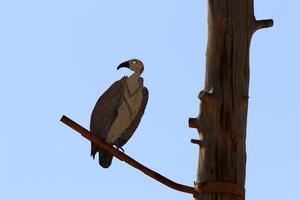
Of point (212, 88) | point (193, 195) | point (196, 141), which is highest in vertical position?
point (212, 88)

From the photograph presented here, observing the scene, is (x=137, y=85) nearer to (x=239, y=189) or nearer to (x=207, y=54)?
(x=207, y=54)

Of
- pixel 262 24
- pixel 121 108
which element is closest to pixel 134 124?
pixel 121 108

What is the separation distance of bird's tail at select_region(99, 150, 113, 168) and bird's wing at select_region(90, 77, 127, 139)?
9.3 inches

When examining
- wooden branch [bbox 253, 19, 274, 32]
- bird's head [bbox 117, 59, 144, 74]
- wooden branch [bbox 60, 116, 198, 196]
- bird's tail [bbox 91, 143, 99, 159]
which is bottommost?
wooden branch [bbox 60, 116, 198, 196]

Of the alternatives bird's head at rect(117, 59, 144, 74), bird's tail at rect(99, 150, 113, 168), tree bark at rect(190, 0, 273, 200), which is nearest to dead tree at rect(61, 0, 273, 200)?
tree bark at rect(190, 0, 273, 200)

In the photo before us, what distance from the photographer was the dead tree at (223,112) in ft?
14.6

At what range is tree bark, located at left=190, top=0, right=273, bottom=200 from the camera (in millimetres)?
4477

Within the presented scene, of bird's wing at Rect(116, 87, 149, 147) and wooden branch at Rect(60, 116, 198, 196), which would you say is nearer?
wooden branch at Rect(60, 116, 198, 196)

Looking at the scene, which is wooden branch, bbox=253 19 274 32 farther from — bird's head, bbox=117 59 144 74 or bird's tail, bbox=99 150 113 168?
bird's tail, bbox=99 150 113 168

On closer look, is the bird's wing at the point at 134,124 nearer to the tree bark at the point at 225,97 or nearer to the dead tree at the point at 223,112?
the dead tree at the point at 223,112

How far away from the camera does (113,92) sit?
5418mm

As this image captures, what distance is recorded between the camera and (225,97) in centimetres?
457

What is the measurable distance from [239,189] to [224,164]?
17 centimetres

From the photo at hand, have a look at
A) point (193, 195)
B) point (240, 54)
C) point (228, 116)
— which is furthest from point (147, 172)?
point (240, 54)
